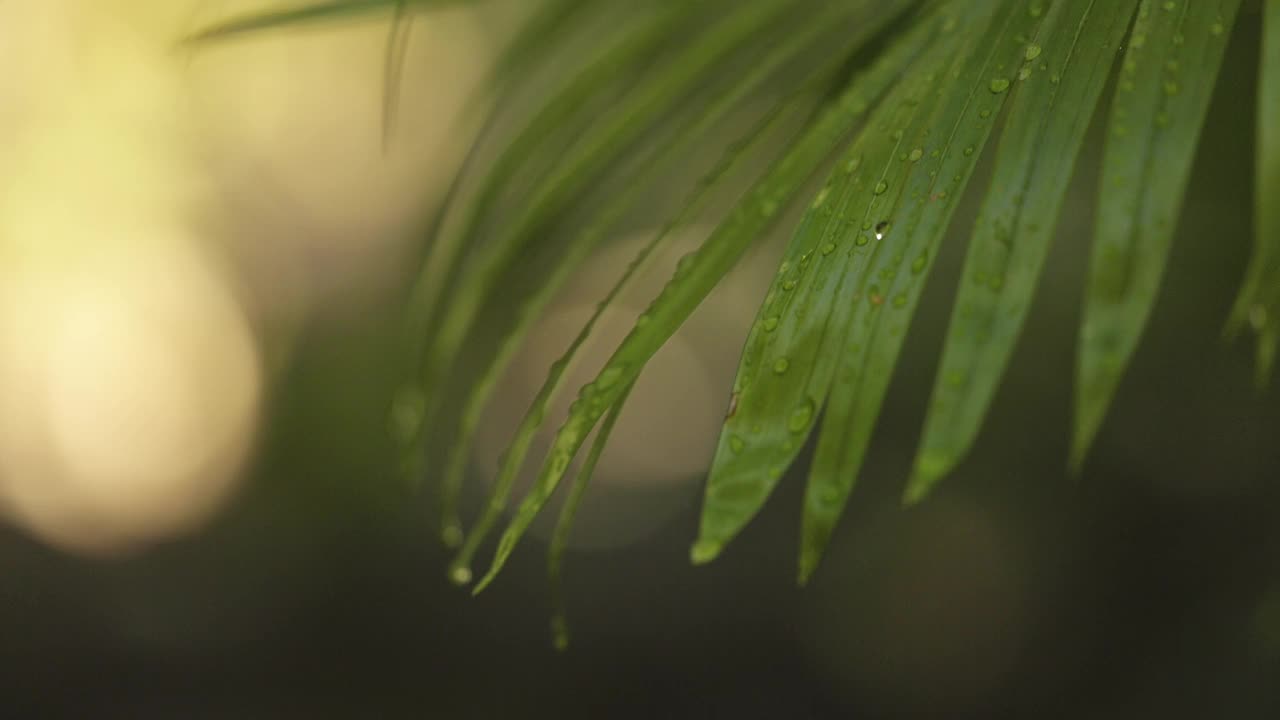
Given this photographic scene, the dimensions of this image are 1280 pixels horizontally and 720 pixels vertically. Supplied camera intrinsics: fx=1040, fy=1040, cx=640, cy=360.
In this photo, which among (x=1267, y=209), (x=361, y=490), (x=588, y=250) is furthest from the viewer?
(x=361, y=490)

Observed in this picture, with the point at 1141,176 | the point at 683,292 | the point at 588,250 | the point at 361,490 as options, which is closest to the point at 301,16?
the point at 588,250

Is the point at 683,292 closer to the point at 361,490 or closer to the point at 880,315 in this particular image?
the point at 880,315

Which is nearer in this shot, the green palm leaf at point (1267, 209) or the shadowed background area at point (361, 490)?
the green palm leaf at point (1267, 209)

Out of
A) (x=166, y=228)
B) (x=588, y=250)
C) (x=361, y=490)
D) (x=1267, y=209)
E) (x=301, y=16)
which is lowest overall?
(x=1267, y=209)

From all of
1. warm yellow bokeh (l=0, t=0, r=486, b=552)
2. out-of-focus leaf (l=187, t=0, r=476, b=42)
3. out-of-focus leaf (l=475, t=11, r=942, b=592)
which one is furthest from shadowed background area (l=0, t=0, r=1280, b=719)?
out-of-focus leaf (l=475, t=11, r=942, b=592)

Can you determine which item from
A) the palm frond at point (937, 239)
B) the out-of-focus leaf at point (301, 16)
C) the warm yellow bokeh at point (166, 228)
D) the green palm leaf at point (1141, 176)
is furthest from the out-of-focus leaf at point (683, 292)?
the warm yellow bokeh at point (166, 228)

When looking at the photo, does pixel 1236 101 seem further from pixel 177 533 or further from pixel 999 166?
pixel 177 533

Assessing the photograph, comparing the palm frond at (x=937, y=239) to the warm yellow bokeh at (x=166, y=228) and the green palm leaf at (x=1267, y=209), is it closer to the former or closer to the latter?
the green palm leaf at (x=1267, y=209)
